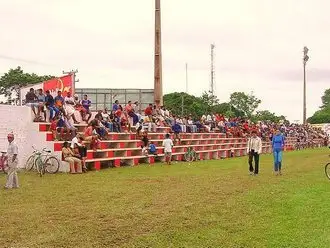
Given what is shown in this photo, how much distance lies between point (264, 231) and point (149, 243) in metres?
2.19

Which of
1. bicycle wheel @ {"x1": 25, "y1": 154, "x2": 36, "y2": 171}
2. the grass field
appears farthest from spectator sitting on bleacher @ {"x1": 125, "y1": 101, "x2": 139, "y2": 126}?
the grass field

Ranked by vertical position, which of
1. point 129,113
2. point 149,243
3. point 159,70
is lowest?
point 149,243

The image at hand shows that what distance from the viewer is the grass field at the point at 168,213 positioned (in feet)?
27.9

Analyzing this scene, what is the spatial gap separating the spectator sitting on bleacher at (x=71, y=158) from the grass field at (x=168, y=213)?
3.65 metres

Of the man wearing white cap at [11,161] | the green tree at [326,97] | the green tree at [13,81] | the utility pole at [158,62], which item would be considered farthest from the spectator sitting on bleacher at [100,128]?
the green tree at [326,97]

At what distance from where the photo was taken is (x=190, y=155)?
1227 inches

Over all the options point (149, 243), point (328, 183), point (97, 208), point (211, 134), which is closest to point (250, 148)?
point (328, 183)

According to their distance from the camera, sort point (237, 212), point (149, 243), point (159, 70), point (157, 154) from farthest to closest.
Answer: point (159, 70) < point (157, 154) < point (237, 212) < point (149, 243)

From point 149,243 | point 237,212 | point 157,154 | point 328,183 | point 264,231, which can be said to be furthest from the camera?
point 157,154

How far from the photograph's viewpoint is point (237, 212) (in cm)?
1109

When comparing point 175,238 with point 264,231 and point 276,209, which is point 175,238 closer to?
point 264,231

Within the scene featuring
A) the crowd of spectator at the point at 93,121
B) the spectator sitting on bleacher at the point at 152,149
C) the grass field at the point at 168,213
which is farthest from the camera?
the spectator sitting on bleacher at the point at 152,149

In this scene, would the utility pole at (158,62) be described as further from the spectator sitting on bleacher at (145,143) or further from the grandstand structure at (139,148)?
the spectator sitting on bleacher at (145,143)

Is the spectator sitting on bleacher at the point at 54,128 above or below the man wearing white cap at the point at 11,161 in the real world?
above
